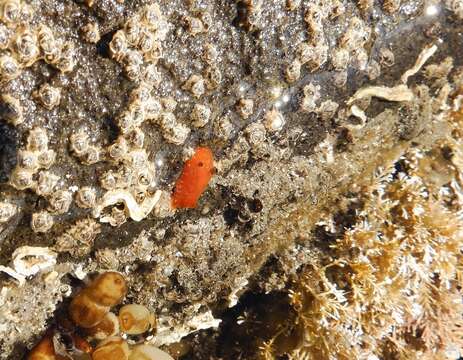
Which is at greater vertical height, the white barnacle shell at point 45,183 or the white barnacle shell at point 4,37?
the white barnacle shell at point 4,37

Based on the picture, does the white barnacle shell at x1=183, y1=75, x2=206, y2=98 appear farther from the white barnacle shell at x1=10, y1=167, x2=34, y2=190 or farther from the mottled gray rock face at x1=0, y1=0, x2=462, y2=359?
the white barnacle shell at x1=10, y1=167, x2=34, y2=190

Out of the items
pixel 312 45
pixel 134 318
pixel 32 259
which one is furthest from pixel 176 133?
pixel 134 318

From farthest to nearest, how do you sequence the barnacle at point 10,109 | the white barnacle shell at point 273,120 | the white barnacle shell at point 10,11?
the white barnacle shell at point 273,120, the barnacle at point 10,109, the white barnacle shell at point 10,11

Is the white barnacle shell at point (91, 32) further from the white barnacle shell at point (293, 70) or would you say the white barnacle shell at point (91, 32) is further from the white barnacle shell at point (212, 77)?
the white barnacle shell at point (293, 70)

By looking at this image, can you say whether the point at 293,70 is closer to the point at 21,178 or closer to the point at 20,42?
the point at 20,42

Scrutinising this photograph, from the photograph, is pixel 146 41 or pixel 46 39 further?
pixel 146 41

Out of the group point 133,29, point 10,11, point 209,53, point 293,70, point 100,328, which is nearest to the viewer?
point 10,11

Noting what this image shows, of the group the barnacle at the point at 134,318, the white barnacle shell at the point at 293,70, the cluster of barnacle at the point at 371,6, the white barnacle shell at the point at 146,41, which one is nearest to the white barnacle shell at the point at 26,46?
the white barnacle shell at the point at 146,41
